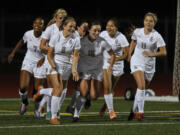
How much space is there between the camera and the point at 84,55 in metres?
12.3

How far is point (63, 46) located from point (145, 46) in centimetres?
174

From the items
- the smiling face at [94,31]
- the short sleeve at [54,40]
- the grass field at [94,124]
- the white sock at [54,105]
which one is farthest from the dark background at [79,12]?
the white sock at [54,105]

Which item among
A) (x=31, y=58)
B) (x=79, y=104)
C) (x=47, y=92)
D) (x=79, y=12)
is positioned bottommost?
(x=79, y=104)

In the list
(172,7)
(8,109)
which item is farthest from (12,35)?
(8,109)

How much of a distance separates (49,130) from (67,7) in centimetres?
3486

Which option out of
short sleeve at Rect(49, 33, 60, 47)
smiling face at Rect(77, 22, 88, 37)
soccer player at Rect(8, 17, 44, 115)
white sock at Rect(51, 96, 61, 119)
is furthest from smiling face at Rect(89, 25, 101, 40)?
white sock at Rect(51, 96, 61, 119)

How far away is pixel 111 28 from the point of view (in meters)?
13.2

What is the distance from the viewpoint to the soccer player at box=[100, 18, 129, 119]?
12.6 metres

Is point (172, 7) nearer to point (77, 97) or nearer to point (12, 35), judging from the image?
point (12, 35)

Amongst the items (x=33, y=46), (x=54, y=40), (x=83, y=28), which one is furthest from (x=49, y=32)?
(x=33, y=46)

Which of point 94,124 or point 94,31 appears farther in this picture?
point 94,31

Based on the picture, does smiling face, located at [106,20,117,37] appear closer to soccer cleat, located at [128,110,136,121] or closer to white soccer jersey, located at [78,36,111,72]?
white soccer jersey, located at [78,36,111,72]

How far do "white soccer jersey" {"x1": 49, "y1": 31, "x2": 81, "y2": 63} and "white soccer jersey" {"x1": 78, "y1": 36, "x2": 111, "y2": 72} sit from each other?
84cm

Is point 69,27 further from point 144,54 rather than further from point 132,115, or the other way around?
point 132,115
